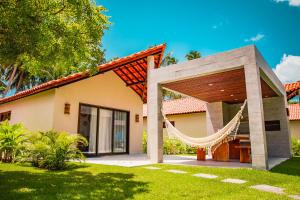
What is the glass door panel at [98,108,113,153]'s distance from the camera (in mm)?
9895

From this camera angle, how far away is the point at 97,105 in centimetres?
988

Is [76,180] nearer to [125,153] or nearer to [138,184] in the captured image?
[138,184]

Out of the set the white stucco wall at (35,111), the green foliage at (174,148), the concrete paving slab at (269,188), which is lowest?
the concrete paving slab at (269,188)

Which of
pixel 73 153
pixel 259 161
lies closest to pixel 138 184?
pixel 73 153

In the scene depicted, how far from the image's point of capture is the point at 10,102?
432 inches

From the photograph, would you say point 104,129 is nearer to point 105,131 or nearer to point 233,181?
point 105,131

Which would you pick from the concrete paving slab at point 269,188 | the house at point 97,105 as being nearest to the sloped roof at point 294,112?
the house at point 97,105

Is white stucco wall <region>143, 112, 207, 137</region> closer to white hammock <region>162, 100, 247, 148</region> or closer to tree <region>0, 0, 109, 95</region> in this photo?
white hammock <region>162, 100, 247, 148</region>

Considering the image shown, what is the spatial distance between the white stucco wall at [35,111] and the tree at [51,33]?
8.64 feet

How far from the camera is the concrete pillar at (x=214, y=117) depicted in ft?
36.9

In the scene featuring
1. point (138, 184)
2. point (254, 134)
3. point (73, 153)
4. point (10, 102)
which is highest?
point (10, 102)

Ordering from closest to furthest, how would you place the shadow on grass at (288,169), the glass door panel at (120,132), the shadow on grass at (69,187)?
1. the shadow on grass at (69,187)
2. the shadow on grass at (288,169)
3. the glass door panel at (120,132)

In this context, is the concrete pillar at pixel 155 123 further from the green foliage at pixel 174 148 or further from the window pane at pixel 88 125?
the green foliage at pixel 174 148

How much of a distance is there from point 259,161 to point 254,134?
63cm
